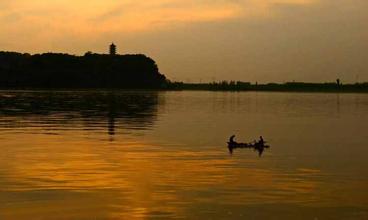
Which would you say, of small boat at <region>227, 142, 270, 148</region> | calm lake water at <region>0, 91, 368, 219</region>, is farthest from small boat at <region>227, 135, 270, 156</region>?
calm lake water at <region>0, 91, 368, 219</region>

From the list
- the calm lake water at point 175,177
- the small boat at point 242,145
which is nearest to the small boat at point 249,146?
the small boat at point 242,145

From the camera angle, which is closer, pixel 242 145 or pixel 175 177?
pixel 175 177

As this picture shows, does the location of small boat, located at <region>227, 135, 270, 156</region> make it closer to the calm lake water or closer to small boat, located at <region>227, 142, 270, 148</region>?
small boat, located at <region>227, 142, 270, 148</region>

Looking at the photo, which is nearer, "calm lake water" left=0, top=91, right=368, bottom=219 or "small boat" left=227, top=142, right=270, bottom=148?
A: "calm lake water" left=0, top=91, right=368, bottom=219

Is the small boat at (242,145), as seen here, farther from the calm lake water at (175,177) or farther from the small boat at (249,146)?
the calm lake water at (175,177)

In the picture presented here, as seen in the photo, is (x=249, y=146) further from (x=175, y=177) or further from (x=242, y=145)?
(x=175, y=177)

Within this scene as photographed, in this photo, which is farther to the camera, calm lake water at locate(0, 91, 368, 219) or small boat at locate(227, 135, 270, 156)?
small boat at locate(227, 135, 270, 156)

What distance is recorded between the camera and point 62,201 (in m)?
18.7

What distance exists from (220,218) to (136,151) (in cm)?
1653

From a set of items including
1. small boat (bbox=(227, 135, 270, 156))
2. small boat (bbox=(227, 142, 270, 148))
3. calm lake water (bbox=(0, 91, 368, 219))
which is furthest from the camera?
small boat (bbox=(227, 142, 270, 148))

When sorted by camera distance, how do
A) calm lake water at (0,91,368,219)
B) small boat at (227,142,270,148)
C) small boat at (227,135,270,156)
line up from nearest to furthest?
calm lake water at (0,91,368,219) < small boat at (227,135,270,156) < small boat at (227,142,270,148)

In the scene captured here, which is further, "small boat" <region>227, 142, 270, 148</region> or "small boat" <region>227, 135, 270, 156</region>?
"small boat" <region>227, 142, 270, 148</region>

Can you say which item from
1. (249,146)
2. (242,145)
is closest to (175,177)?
(242,145)

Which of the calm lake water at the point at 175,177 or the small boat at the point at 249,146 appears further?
the small boat at the point at 249,146
